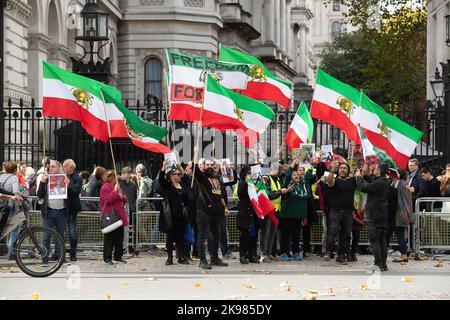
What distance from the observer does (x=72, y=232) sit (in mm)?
19781

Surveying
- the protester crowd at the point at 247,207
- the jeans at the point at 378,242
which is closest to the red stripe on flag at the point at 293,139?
the protester crowd at the point at 247,207

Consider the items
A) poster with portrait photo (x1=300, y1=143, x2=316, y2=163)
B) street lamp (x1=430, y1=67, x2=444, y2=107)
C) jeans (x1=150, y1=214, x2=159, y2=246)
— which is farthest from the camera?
street lamp (x1=430, y1=67, x2=444, y2=107)

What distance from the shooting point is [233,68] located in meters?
21.2

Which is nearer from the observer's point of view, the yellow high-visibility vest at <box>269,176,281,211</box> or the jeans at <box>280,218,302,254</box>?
the yellow high-visibility vest at <box>269,176,281,211</box>

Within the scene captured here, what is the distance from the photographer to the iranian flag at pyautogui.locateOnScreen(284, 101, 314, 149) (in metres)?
21.9

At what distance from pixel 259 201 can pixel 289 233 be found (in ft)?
4.28

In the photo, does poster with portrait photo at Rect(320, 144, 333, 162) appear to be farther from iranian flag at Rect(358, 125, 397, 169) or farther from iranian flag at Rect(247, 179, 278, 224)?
iranian flag at Rect(247, 179, 278, 224)

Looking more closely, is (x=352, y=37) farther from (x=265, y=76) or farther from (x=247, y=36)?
(x=265, y=76)

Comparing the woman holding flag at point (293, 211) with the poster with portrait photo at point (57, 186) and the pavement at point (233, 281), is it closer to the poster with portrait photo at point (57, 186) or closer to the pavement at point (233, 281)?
the pavement at point (233, 281)

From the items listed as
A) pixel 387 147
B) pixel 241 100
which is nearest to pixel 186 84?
pixel 241 100

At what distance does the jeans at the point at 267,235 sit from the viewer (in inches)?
803

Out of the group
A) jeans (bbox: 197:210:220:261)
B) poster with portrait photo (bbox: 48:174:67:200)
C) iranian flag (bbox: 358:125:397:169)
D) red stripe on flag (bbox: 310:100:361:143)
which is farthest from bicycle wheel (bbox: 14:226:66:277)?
red stripe on flag (bbox: 310:100:361:143)

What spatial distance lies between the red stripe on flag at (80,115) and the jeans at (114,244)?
1773 mm

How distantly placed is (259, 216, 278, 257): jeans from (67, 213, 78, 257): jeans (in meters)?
3.10
